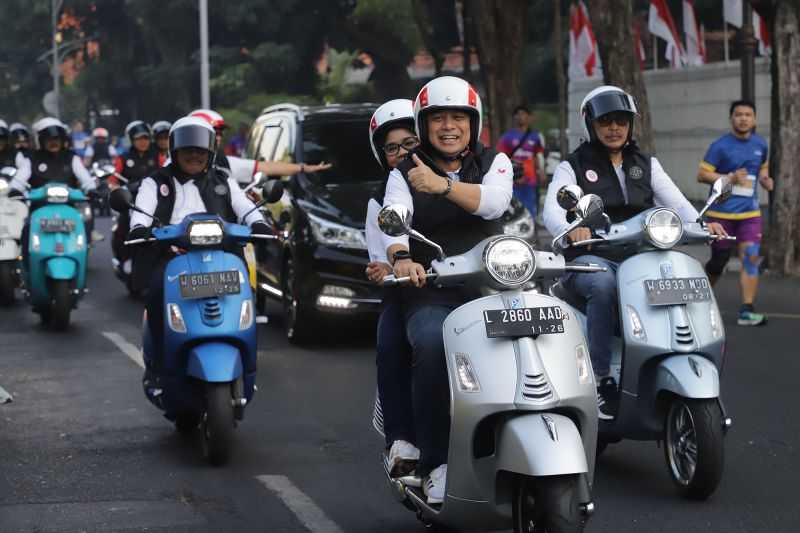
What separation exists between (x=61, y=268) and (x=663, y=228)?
305 inches

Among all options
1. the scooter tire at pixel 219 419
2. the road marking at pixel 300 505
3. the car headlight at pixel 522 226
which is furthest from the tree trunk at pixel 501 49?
the road marking at pixel 300 505

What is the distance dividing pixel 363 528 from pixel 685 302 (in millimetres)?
1856

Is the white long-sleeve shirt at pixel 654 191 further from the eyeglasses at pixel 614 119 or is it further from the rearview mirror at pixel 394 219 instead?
the rearview mirror at pixel 394 219

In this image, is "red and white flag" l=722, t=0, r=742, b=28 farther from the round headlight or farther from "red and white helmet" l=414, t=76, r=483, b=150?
the round headlight

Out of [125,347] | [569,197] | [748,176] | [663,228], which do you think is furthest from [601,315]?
[125,347]

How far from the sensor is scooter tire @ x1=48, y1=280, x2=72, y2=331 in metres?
14.2

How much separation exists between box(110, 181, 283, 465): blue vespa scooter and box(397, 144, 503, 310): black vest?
6.90 ft

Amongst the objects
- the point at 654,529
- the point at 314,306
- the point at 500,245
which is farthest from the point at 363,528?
the point at 314,306

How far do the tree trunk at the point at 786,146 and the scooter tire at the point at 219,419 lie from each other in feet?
34.9

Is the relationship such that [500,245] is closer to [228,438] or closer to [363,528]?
[363,528]

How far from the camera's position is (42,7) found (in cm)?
6881

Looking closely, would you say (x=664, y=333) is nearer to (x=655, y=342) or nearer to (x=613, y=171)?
(x=655, y=342)

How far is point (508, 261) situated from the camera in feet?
18.7

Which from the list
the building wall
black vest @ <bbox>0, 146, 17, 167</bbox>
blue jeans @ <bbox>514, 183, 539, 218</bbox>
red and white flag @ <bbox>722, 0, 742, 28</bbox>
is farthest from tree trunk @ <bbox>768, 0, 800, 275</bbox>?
the building wall
